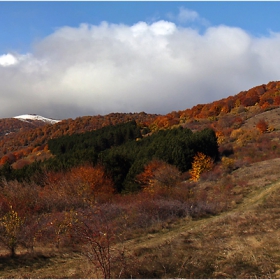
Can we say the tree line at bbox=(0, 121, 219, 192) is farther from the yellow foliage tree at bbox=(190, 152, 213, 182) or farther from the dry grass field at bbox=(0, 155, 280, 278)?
the dry grass field at bbox=(0, 155, 280, 278)

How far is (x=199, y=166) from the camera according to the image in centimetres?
3438

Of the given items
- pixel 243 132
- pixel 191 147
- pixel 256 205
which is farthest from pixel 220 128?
pixel 256 205

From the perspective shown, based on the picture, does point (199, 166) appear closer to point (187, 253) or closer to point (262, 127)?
point (262, 127)

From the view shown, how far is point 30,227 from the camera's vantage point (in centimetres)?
1355

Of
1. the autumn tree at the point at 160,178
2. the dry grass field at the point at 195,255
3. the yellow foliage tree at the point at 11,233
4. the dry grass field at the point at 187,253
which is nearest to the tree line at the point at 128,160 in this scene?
the autumn tree at the point at 160,178

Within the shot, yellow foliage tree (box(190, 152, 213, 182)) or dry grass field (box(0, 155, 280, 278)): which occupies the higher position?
yellow foliage tree (box(190, 152, 213, 182))

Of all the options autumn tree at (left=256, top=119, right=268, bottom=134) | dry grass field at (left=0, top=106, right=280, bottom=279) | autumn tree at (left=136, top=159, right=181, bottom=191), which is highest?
autumn tree at (left=256, top=119, right=268, bottom=134)

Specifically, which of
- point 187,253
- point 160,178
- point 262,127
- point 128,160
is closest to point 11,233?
point 187,253

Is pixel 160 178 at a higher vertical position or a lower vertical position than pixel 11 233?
higher

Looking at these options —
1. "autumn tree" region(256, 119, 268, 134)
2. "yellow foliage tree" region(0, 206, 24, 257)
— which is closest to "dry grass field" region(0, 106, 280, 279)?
"yellow foliage tree" region(0, 206, 24, 257)

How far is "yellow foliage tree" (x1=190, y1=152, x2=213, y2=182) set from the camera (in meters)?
32.9

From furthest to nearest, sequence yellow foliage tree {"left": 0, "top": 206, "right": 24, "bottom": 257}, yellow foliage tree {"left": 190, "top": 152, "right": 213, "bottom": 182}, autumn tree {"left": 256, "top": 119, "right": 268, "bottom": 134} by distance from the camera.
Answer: autumn tree {"left": 256, "top": 119, "right": 268, "bottom": 134}
yellow foliage tree {"left": 190, "top": 152, "right": 213, "bottom": 182}
yellow foliage tree {"left": 0, "top": 206, "right": 24, "bottom": 257}

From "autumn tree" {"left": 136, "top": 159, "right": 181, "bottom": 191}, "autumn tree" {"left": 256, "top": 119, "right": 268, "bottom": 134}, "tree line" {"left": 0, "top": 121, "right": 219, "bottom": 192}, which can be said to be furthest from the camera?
"autumn tree" {"left": 256, "top": 119, "right": 268, "bottom": 134}

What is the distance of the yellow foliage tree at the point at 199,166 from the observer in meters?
32.9
